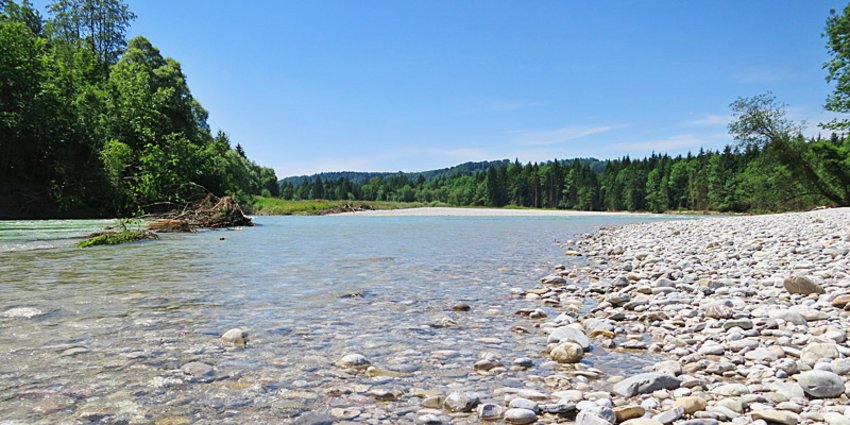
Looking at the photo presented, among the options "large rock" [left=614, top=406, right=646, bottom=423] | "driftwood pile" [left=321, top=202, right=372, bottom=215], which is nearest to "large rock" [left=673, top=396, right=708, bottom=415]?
"large rock" [left=614, top=406, right=646, bottom=423]

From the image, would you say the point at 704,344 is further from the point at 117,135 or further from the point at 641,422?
the point at 117,135

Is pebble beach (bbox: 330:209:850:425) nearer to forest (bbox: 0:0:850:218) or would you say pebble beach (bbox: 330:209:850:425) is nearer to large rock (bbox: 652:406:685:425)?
large rock (bbox: 652:406:685:425)

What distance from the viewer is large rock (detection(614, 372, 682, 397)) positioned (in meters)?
3.21

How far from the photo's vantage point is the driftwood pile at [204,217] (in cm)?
2347

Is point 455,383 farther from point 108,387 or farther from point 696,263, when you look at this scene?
point 696,263

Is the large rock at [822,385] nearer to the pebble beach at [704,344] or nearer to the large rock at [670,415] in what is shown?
the pebble beach at [704,344]

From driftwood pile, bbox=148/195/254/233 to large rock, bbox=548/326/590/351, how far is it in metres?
23.2

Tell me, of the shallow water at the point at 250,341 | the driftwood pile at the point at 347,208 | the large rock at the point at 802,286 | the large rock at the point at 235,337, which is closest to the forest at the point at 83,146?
the shallow water at the point at 250,341

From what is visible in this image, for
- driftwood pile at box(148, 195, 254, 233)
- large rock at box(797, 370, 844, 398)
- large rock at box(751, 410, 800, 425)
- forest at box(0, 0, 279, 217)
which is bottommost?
large rock at box(751, 410, 800, 425)

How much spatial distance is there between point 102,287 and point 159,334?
12.1ft

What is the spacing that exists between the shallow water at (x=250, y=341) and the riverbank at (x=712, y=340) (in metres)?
0.45

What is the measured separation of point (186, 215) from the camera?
26328mm

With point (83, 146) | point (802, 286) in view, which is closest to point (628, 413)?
point (802, 286)

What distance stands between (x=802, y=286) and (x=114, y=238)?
18.8 m
